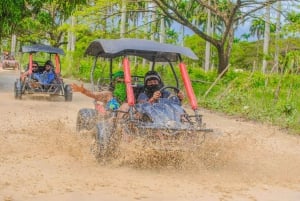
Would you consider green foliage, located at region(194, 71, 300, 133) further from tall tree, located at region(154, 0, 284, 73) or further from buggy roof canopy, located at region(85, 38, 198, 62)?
buggy roof canopy, located at region(85, 38, 198, 62)

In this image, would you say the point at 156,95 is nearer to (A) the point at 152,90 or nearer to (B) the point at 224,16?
(A) the point at 152,90

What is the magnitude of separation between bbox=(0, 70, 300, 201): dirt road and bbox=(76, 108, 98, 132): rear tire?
0.23 m

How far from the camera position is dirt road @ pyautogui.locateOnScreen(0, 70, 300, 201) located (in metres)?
5.88

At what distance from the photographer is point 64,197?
558 cm

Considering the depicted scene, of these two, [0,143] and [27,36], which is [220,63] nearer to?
[0,143]

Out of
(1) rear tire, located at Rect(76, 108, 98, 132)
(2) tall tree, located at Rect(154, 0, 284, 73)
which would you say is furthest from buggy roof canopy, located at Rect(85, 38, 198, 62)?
(2) tall tree, located at Rect(154, 0, 284, 73)

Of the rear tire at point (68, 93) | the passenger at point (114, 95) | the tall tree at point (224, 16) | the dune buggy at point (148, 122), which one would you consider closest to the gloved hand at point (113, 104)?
the passenger at point (114, 95)

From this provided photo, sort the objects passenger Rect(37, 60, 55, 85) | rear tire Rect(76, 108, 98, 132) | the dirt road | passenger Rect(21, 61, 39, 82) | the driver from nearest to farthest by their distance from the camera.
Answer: the dirt road → the driver → rear tire Rect(76, 108, 98, 132) → passenger Rect(21, 61, 39, 82) → passenger Rect(37, 60, 55, 85)

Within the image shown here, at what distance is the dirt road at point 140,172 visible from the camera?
231 inches

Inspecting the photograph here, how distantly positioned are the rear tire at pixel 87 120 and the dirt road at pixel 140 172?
228 mm

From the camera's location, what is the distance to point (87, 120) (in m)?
8.86

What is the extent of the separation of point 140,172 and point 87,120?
2232 millimetres

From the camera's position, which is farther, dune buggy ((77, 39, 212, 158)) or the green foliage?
the green foliage

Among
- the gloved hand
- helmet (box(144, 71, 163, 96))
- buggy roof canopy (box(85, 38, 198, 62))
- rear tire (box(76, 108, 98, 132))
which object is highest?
buggy roof canopy (box(85, 38, 198, 62))
